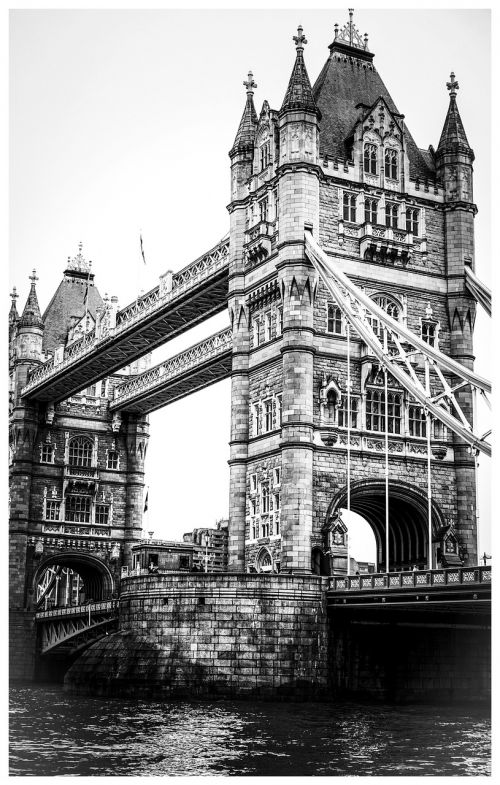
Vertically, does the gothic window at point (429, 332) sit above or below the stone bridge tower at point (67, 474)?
above

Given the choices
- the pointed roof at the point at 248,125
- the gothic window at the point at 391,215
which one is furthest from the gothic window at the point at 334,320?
the pointed roof at the point at 248,125

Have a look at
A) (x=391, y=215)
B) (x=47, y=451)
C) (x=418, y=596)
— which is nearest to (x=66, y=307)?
(x=47, y=451)

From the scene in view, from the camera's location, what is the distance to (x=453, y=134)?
179ft

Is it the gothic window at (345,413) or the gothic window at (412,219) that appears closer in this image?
the gothic window at (345,413)

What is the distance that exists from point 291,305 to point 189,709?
17.7 meters

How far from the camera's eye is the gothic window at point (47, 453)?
80.0 meters

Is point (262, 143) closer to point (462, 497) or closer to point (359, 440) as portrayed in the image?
point (359, 440)

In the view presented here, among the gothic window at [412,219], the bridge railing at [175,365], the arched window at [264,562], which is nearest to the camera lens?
the arched window at [264,562]

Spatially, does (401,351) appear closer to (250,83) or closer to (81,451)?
(250,83)

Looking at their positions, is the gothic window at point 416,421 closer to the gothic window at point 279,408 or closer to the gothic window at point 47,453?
the gothic window at point 279,408

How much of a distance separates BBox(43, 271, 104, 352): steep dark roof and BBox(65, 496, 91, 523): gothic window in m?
11.0

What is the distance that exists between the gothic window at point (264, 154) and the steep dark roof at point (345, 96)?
2.70 meters

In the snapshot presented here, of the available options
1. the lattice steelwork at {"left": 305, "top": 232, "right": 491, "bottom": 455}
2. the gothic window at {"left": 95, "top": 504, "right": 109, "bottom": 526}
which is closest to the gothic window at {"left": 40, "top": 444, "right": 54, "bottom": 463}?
the gothic window at {"left": 95, "top": 504, "right": 109, "bottom": 526}

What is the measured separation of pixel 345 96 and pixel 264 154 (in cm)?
516
